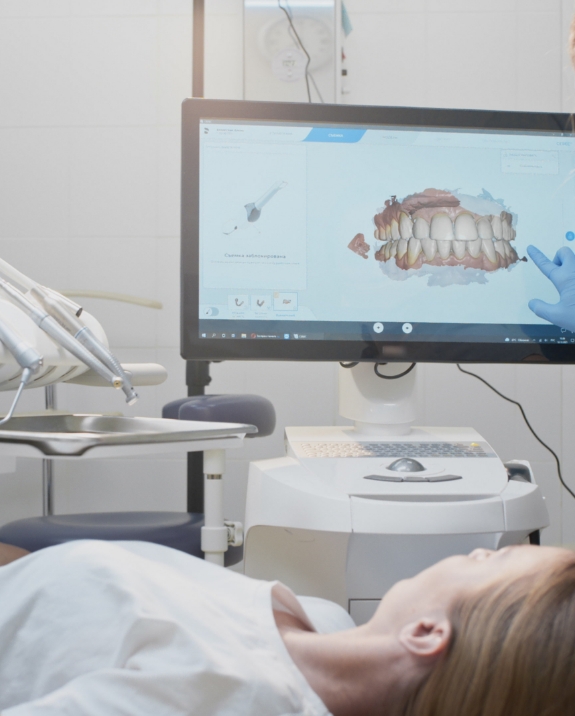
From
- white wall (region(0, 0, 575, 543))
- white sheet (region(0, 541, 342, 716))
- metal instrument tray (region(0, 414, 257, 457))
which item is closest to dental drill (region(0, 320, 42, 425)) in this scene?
metal instrument tray (region(0, 414, 257, 457))

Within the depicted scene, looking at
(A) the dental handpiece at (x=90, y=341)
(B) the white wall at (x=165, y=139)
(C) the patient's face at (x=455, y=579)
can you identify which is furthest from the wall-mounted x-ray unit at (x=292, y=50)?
(C) the patient's face at (x=455, y=579)

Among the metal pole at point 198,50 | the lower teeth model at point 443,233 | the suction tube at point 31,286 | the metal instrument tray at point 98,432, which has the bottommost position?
the metal instrument tray at point 98,432

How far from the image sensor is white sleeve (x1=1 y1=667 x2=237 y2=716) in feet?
1.71

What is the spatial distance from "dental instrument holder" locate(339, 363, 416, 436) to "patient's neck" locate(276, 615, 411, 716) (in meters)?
0.41

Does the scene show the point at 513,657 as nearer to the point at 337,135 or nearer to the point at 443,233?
the point at 443,233

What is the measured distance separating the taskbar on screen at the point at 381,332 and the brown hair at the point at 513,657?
1.49 feet

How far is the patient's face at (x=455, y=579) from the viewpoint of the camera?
2.22 feet

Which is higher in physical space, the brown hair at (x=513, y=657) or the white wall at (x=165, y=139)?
the white wall at (x=165, y=139)

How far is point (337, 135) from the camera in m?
1.05

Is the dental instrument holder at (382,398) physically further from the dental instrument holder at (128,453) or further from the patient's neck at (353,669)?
the patient's neck at (353,669)

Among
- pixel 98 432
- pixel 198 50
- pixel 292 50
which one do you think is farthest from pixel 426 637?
pixel 292 50

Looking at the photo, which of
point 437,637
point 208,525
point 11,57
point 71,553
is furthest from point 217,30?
point 437,637

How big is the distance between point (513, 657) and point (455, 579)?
5.2 inches

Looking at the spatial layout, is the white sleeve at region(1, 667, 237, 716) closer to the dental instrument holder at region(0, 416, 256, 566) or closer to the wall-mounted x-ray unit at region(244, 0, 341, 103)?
the dental instrument holder at region(0, 416, 256, 566)
